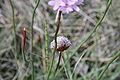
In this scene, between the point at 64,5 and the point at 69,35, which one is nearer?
the point at 64,5

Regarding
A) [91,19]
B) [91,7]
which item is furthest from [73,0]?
[91,7]

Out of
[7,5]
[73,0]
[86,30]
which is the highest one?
[73,0]

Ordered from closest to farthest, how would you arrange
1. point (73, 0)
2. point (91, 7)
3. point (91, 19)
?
1. point (73, 0)
2. point (91, 19)
3. point (91, 7)

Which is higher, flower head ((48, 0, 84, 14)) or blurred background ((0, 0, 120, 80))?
flower head ((48, 0, 84, 14))

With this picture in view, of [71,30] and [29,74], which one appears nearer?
[29,74]

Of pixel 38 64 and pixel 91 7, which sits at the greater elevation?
pixel 91 7

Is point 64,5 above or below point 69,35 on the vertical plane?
above

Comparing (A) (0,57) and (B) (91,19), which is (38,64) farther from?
(B) (91,19)

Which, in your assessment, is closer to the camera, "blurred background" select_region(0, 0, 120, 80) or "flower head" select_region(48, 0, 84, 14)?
"flower head" select_region(48, 0, 84, 14)

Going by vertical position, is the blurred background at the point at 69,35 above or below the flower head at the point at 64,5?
below

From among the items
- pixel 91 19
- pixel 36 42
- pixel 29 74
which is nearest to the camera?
pixel 29 74

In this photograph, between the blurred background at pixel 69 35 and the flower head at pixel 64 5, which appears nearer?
the flower head at pixel 64 5
